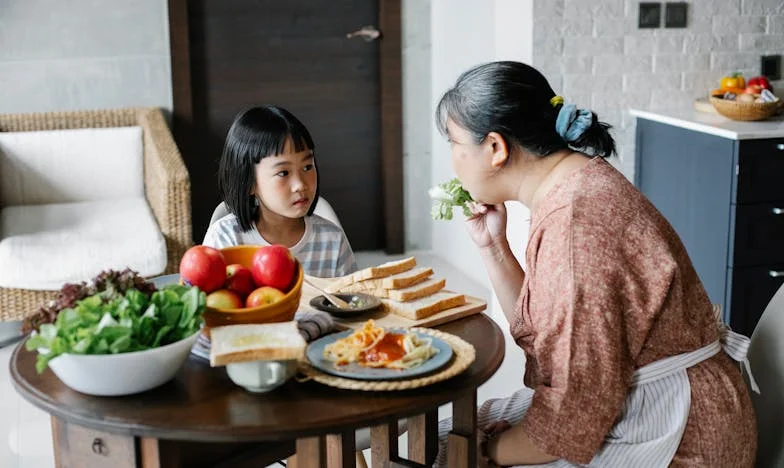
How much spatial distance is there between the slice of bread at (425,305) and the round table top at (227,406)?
232mm

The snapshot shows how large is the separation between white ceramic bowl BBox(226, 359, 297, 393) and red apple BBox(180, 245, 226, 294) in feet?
0.69

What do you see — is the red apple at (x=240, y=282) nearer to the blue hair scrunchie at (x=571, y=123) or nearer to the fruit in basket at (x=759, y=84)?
the blue hair scrunchie at (x=571, y=123)

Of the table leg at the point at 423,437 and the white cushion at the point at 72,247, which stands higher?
the table leg at the point at 423,437

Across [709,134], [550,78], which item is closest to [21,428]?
[550,78]

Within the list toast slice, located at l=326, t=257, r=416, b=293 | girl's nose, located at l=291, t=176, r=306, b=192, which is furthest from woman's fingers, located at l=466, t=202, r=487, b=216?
girl's nose, located at l=291, t=176, r=306, b=192

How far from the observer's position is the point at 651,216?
67.5 inches

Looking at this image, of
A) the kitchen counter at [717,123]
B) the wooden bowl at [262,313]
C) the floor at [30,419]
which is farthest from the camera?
the kitchen counter at [717,123]

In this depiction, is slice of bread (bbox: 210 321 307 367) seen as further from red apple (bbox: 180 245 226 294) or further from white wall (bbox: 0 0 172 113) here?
white wall (bbox: 0 0 172 113)

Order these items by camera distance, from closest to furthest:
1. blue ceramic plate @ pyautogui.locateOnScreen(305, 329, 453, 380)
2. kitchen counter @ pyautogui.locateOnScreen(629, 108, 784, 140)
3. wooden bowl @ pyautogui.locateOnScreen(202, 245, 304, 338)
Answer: blue ceramic plate @ pyautogui.locateOnScreen(305, 329, 453, 380) < wooden bowl @ pyautogui.locateOnScreen(202, 245, 304, 338) < kitchen counter @ pyautogui.locateOnScreen(629, 108, 784, 140)

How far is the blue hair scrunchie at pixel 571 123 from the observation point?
5.89ft

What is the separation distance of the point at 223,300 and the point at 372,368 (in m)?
0.28

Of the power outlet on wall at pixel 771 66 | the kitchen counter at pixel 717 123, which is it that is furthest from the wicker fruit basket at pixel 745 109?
the power outlet on wall at pixel 771 66

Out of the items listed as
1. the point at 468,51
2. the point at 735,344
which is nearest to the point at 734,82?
the point at 468,51

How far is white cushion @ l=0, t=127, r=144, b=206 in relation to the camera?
4.13 metres
